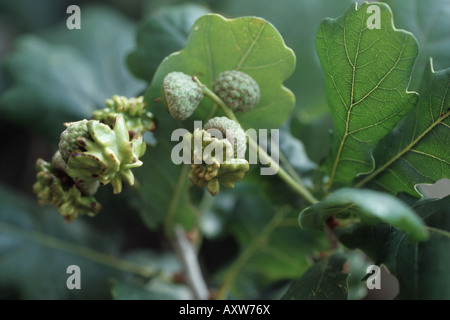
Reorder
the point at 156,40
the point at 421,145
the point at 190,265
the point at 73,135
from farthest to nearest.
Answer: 1. the point at 190,265
2. the point at 156,40
3. the point at 421,145
4. the point at 73,135

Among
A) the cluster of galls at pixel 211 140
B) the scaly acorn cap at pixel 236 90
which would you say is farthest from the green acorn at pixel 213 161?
the scaly acorn cap at pixel 236 90

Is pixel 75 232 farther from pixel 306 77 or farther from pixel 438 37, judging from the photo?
pixel 438 37

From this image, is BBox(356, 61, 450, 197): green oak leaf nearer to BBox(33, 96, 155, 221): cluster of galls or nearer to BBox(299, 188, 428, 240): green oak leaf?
BBox(299, 188, 428, 240): green oak leaf

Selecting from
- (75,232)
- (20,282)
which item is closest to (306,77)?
(75,232)

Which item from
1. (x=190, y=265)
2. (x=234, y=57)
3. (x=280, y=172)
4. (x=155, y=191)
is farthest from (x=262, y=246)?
(x=234, y=57)

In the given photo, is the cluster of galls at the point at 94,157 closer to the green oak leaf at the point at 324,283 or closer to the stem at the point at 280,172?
the stem at the point at 280,172

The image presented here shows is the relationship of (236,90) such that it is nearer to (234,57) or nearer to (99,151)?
(234,57)

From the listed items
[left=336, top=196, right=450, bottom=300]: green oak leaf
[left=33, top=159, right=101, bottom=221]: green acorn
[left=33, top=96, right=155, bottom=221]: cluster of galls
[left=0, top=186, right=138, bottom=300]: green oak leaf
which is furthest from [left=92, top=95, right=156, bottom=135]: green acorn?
[left=0, top=186, right=138, bottom=300]: green oak leaf
